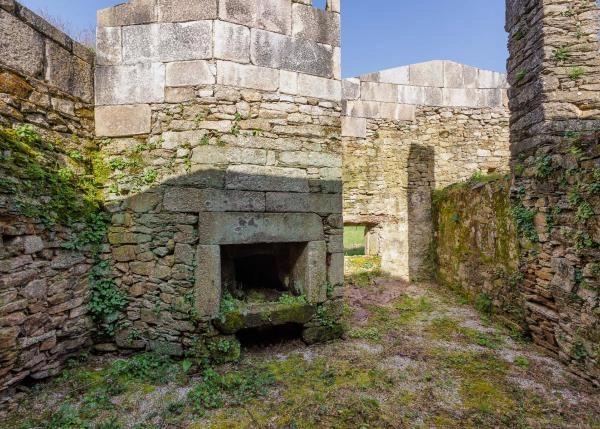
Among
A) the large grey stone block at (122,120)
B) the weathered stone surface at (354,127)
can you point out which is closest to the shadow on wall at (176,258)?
the large grey stone block at (122,120)

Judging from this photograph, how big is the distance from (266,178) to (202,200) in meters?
0.75

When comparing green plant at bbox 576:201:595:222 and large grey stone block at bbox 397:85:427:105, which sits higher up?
large grey stone block at bbox 397:85:427:105

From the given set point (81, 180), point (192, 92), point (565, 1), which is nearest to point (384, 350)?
point (192, 92)

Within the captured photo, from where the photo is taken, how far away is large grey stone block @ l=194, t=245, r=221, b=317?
137 inches

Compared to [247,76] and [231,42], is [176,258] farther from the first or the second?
[231,42]

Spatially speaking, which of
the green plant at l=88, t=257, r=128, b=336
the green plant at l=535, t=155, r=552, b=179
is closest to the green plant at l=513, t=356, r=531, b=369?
the green plant at l=535, t=155, r=552, b=179

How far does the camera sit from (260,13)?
12.1ft

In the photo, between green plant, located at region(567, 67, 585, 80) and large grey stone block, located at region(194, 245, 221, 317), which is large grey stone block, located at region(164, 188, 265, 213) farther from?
green plant, located at region(567, 67, 585, 80)

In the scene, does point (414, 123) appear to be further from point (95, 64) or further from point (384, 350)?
point (95, 64)

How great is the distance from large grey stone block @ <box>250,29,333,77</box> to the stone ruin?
0.06ft

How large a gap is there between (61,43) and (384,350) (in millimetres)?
5088

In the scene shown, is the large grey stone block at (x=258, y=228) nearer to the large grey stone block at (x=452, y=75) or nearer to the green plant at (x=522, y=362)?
the green plant at (x=522, y=362)

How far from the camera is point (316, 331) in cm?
407

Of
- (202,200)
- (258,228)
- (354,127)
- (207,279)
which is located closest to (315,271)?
(258,228)
